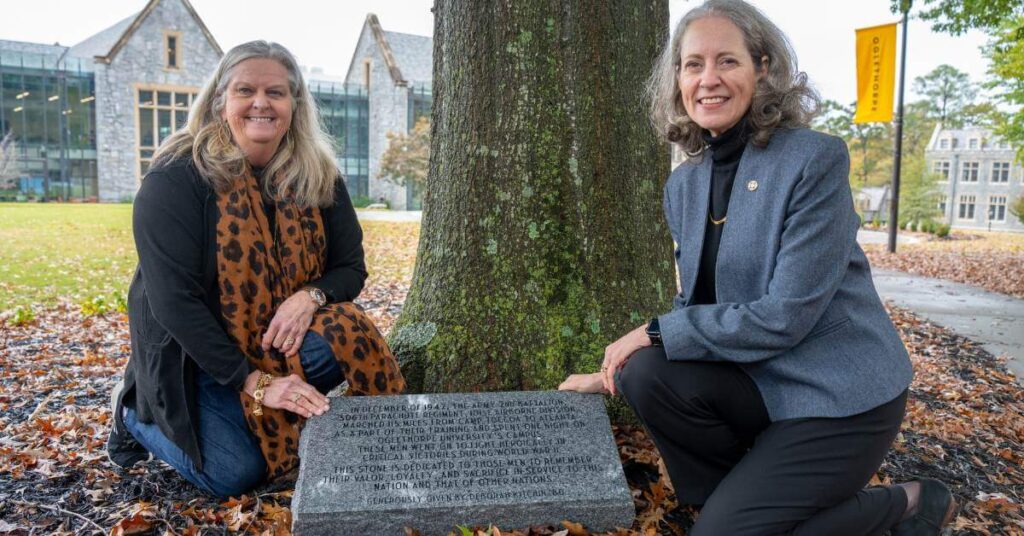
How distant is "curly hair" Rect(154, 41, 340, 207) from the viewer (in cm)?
303

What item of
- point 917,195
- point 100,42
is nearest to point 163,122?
point 100,42

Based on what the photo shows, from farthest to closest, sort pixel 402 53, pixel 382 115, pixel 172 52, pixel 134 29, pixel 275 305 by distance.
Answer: pixel 402 53 → pixel 382 115 → pixel 172 52 → pixel 134 29 → pixel 275 305

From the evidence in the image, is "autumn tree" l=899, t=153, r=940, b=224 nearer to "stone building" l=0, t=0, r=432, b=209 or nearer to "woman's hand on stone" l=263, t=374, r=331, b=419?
"stone building" l=0, t=0, r=432, b=209

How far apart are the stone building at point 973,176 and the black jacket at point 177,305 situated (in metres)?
68.0

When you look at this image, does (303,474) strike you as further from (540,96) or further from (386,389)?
(540,96)

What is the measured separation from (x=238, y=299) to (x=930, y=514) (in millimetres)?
2797

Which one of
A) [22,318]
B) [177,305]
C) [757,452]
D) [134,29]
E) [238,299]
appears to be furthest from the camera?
[134,29]

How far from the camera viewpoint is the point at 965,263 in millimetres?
16016

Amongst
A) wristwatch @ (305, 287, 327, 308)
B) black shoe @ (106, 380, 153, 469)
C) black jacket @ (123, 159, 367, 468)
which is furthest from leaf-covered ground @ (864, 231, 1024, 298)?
black shoe @ (106, 380, 153, 469)

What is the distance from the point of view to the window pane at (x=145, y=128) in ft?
116

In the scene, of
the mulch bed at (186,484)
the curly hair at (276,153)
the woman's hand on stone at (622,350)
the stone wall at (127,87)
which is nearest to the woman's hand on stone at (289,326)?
the curly hair at (276,153)

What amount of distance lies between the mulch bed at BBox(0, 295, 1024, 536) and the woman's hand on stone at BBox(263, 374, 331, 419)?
1.36 ft

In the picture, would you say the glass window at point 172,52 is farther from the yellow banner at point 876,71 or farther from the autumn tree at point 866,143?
the autumn tree at point 866,143

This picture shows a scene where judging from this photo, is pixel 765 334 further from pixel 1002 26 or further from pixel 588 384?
pixel 1002 26
